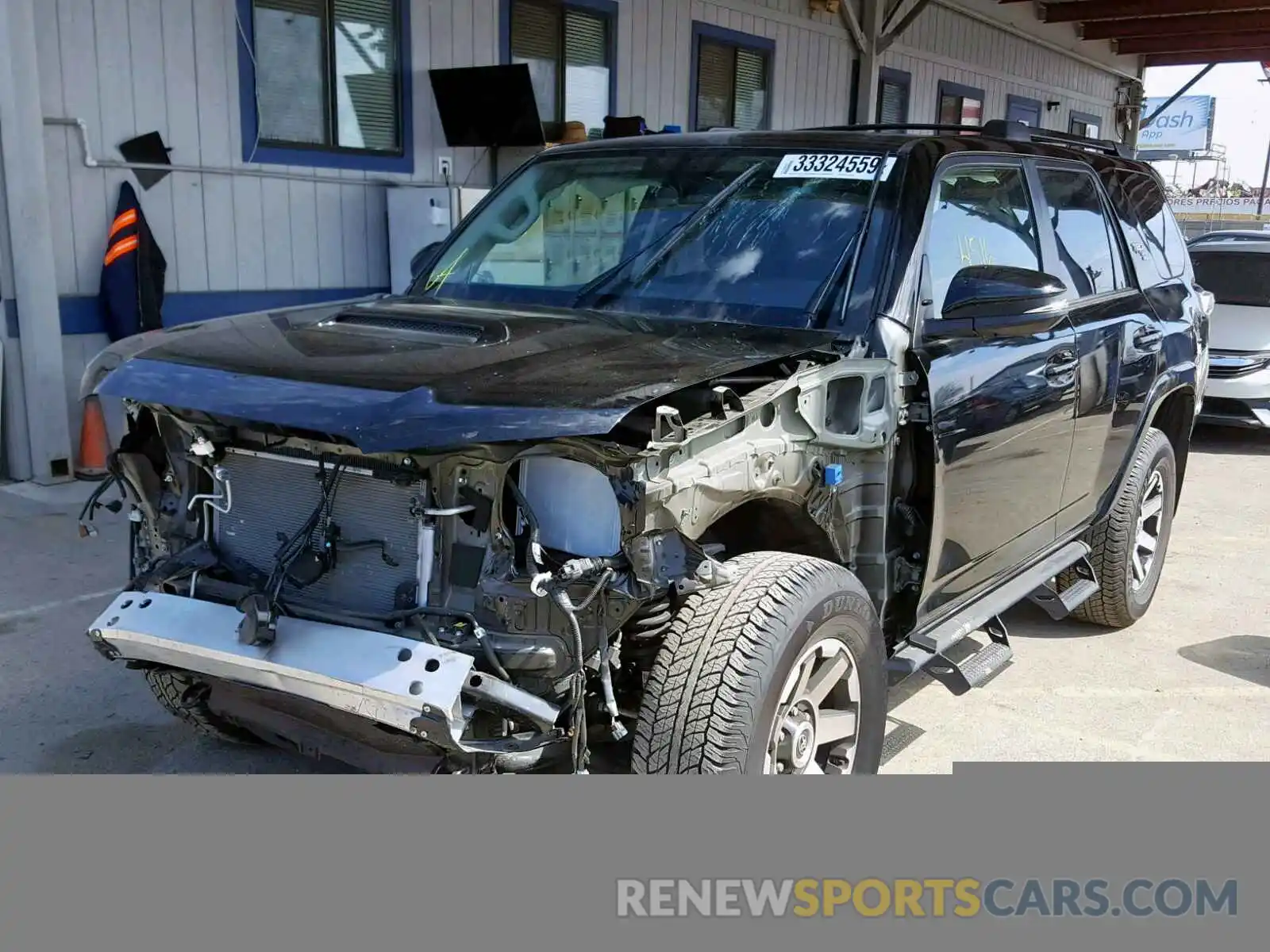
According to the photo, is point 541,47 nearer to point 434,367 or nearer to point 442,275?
point 442,275

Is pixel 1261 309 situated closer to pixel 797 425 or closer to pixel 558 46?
pixel 558 46

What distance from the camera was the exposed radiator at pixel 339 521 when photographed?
2.77 metres

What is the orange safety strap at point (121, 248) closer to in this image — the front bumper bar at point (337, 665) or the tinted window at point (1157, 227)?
the front bumper bar at point (337, 665)

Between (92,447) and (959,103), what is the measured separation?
12680mm

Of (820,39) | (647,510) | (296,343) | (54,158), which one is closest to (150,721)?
(296,343)

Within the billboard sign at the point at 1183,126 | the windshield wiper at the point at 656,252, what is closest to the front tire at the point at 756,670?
the windshield wiper at the point at 656,252

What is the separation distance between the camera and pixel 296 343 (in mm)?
3066

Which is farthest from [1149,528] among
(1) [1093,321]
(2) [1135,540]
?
(1) [1093,321]

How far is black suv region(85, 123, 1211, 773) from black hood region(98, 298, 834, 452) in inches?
0.5

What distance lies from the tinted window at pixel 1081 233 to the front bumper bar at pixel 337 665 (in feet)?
9.23

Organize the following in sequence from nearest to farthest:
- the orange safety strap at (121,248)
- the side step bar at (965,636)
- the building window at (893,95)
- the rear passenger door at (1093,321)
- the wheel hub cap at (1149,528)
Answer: the side step bar at (965,636) → the rear passenger door at (1093,321) → the wheel hub cap at (1149,528) → the orange safety strap at (121,248) → the building window at (893,95)

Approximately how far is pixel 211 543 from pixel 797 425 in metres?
1.56

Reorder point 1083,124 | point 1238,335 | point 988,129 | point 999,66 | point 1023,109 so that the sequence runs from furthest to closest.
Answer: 1. point 1083,124
2. point 1023,109
3. point 999,66
4. point 1238,335
5. point 988,129

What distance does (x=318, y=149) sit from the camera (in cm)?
827
